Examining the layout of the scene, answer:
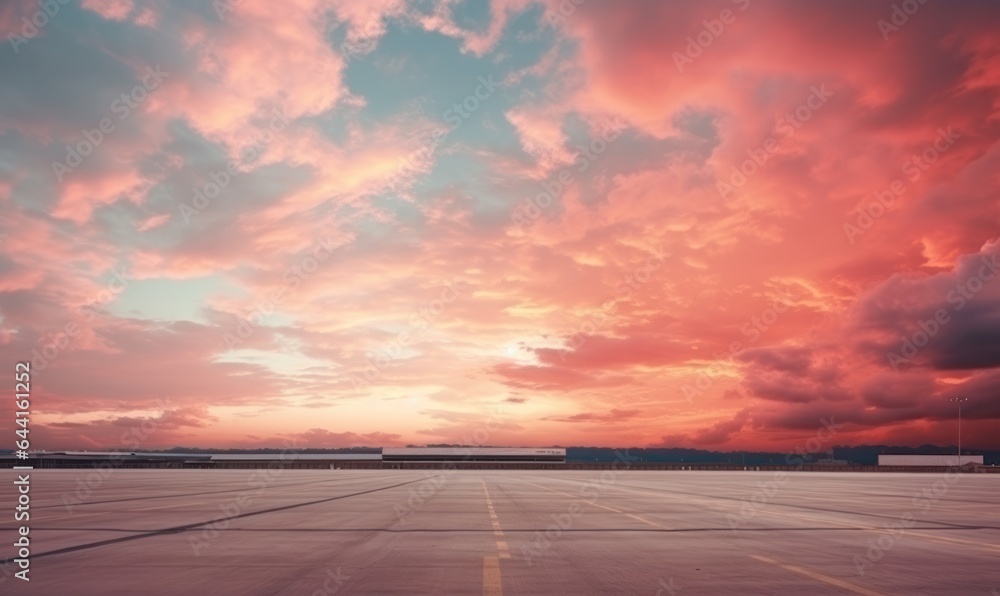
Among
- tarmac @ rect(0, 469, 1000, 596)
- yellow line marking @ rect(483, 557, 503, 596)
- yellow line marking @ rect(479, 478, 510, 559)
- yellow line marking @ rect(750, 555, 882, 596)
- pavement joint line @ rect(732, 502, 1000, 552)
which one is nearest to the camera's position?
yellow line marking @ rect(483, 557, 503, 596)

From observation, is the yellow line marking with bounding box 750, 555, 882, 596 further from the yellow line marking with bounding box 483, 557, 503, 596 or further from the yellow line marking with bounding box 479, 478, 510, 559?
the yellow line marking with bounding box 483, 557, 503, 596

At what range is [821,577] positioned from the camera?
10359 mm

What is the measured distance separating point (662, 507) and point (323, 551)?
14463 millimetres

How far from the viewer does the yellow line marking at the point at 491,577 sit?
30.3 feet

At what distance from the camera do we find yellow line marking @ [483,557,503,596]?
9227 millimetres

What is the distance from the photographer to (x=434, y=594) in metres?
8.96

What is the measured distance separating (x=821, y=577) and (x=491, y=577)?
178 inches

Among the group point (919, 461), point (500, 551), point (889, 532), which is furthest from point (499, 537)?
point (919, 461)

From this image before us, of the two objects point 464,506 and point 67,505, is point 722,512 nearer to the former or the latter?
point 464,506

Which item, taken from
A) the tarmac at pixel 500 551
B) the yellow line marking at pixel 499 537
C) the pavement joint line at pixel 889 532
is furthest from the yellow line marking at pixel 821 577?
the pavement joint line at pixel 889 532

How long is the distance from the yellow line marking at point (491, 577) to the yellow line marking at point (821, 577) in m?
4.25

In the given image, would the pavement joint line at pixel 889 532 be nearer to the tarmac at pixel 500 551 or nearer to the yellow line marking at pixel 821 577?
the tarmac at pixel 500 551

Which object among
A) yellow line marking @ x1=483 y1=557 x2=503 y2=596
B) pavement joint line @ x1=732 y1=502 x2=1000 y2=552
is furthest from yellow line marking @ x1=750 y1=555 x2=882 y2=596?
pavement joint line @ x1=732 y1=502 x2=1000 y2=552

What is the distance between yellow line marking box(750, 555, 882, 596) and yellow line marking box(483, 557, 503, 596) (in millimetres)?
4254
